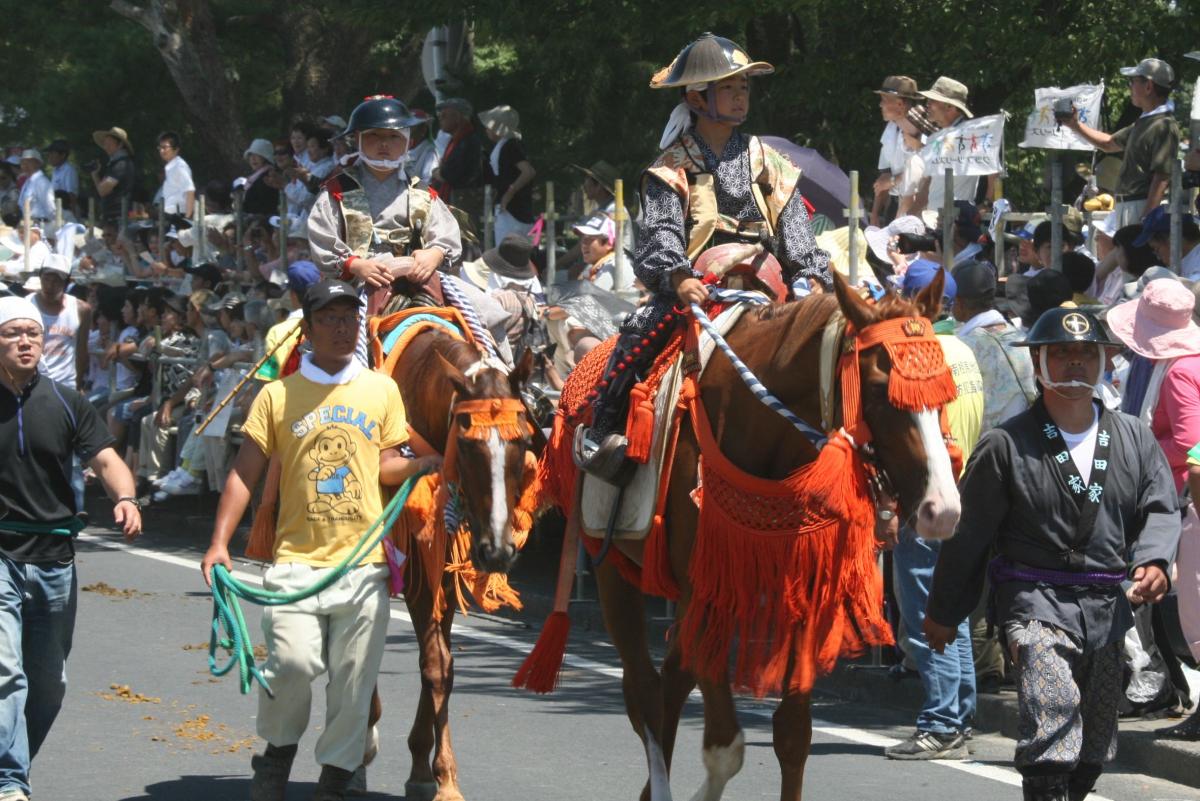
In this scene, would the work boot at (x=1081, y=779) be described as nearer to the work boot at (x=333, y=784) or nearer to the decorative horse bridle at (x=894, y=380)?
the decorative horse bridle at (x=894, y=380)

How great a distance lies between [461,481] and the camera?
7.81 metres

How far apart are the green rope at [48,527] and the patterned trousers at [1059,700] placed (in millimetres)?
3566

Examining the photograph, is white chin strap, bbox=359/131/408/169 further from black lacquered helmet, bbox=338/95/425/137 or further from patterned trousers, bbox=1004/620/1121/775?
patterned trousers, bbox=1004/620/1121/775

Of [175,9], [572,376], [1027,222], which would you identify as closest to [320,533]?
[572,376]

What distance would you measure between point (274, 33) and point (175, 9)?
105 inches

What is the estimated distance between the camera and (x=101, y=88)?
2822 cm

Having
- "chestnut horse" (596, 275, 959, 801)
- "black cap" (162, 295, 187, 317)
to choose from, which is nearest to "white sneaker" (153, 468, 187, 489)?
"black cap" (162, 295, 187, 317)

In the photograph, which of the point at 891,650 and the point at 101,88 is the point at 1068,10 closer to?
the point at 891,650

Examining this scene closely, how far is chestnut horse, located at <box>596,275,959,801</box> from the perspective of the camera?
636 centimetres

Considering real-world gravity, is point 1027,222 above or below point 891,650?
above

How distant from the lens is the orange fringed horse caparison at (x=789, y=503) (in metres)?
6.49

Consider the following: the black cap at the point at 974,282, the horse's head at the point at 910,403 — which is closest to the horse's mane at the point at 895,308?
the horse's head at the point at 910,403

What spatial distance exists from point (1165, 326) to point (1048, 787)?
275cm

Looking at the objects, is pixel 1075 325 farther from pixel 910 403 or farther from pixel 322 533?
pixel 322 533
